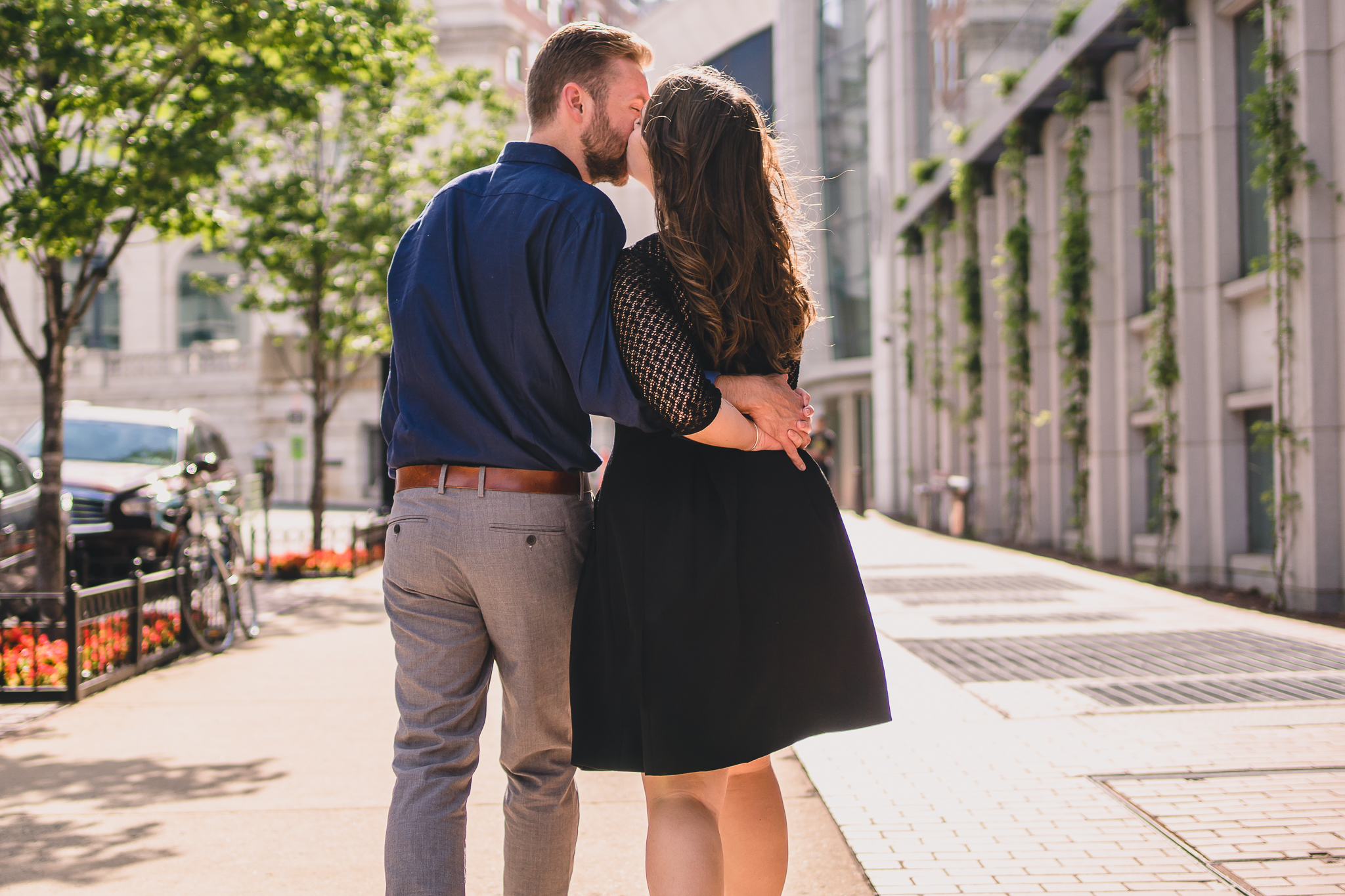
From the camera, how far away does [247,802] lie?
13.7 feet

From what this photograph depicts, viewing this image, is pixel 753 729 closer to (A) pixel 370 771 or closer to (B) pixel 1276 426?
(A) pixel 370 771

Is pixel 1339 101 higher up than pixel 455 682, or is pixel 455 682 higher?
pixel 1339 101

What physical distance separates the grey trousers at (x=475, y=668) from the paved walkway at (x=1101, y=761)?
3.90ft

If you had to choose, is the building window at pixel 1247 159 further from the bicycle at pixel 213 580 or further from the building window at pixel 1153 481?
the bicycle at pixel 213 580

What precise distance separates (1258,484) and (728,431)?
8.96 meters

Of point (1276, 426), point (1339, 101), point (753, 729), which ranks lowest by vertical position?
point (753, 729)

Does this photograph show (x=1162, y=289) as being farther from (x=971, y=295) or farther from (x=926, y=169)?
(x=926, y=169)

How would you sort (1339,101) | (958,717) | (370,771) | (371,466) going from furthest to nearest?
(371,466), (1339,101), (958,717), (370,771)

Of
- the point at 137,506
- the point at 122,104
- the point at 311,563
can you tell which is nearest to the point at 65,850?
the point at 122,104

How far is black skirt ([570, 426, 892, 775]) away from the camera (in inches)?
86.0

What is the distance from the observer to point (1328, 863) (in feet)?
10.4

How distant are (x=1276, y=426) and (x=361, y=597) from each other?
26.5ft

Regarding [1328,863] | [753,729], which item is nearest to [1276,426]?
[1328,863]

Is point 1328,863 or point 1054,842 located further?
point 1054,842
